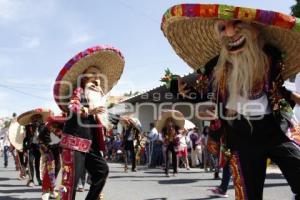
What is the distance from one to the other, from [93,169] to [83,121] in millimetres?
542

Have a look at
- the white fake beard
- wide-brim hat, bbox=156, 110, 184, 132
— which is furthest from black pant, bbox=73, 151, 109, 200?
wide-brim hat, bbox=156, 110, 184, 132

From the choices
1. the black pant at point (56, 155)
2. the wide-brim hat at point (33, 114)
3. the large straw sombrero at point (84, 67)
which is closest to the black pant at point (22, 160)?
the wide-brim hat at point (33, 114)

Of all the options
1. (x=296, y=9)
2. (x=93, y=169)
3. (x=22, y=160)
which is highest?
(x=296, y=9)

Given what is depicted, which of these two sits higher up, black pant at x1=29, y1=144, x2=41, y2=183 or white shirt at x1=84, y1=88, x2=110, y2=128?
white shirt at x1=84, y1=88, x2=110, y2=128

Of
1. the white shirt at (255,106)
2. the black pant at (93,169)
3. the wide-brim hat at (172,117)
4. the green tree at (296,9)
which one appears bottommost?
the black pant at (93,169)

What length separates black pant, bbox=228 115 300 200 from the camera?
10.2ft

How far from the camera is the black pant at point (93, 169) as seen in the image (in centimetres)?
516

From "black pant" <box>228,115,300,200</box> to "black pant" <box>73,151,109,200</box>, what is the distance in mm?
2356

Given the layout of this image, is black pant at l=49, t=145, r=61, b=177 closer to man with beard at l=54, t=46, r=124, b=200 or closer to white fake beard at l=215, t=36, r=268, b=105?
man with beard at l=54, t=46, r=124, b=200

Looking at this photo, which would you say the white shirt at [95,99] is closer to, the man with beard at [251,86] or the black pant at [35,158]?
the man with beard at [251,86]

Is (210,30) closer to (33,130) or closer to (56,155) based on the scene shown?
(56,155)

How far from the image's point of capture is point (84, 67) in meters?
5.49

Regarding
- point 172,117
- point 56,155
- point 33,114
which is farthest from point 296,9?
point 56,155

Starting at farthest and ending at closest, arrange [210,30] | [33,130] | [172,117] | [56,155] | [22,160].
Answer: [172,117]
[22,160]
[33,130]
[56,155]
[210,30]
